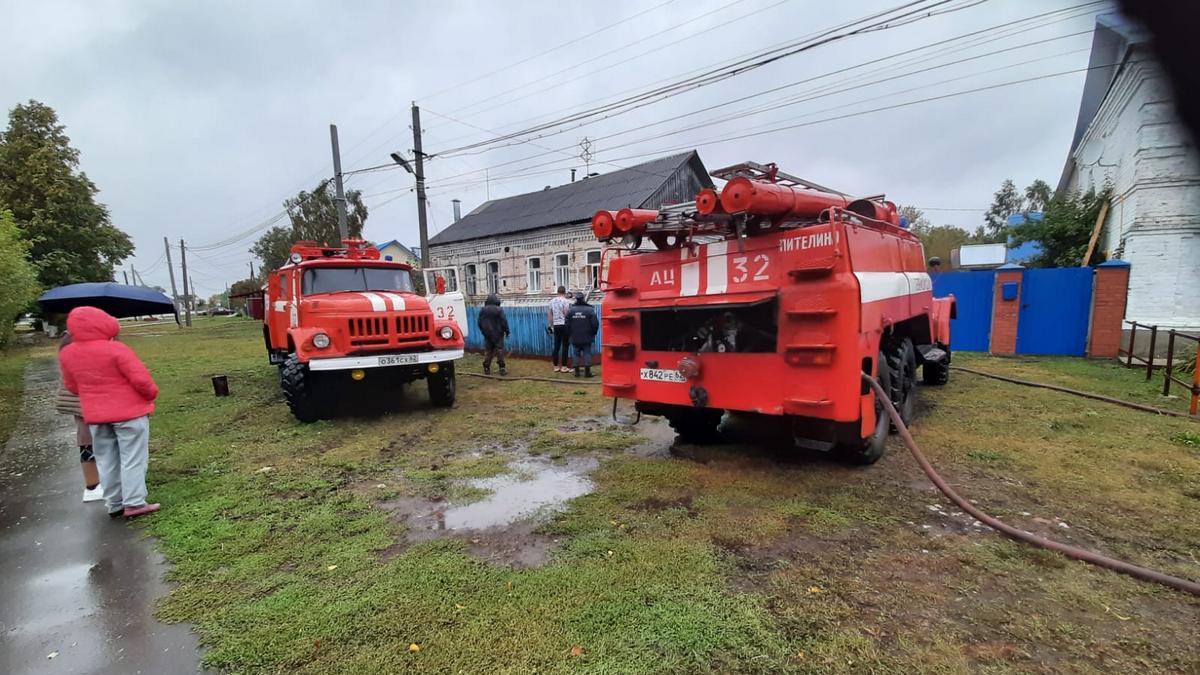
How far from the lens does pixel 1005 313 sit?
1227cm

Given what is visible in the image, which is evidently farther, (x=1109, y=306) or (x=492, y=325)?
(x=492, y=325)

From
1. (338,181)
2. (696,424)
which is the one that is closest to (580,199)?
(338,181)

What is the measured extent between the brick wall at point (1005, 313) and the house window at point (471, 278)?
64.3 ft

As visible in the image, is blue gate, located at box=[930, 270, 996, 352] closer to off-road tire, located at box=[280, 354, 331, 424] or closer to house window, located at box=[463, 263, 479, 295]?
off-road tire, located at box=[280, 354, 331, 424]

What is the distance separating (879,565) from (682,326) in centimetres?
250

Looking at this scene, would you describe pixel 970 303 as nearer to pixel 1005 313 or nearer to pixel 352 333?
pixel 1005 313

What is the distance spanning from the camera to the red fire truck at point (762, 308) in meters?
4.29

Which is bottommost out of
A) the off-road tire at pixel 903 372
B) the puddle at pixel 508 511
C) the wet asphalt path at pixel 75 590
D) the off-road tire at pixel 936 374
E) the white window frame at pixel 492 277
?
the wet asphalt path at pixel 75 590

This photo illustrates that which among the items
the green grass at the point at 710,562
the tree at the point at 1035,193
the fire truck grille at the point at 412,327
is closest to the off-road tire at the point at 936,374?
the green grass at the point at 710,562

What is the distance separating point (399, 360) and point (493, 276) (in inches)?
690

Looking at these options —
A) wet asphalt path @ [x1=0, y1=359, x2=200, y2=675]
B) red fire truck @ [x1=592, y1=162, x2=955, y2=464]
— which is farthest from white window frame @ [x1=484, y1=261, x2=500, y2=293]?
red fire truck @ [x1=592, y1=162, x2=955, y2=464]

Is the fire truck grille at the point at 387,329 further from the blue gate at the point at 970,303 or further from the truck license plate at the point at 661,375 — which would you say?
the blue gate at the point at 970,303

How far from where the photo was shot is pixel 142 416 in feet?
15.2

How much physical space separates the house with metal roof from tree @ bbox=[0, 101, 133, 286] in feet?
51.2
